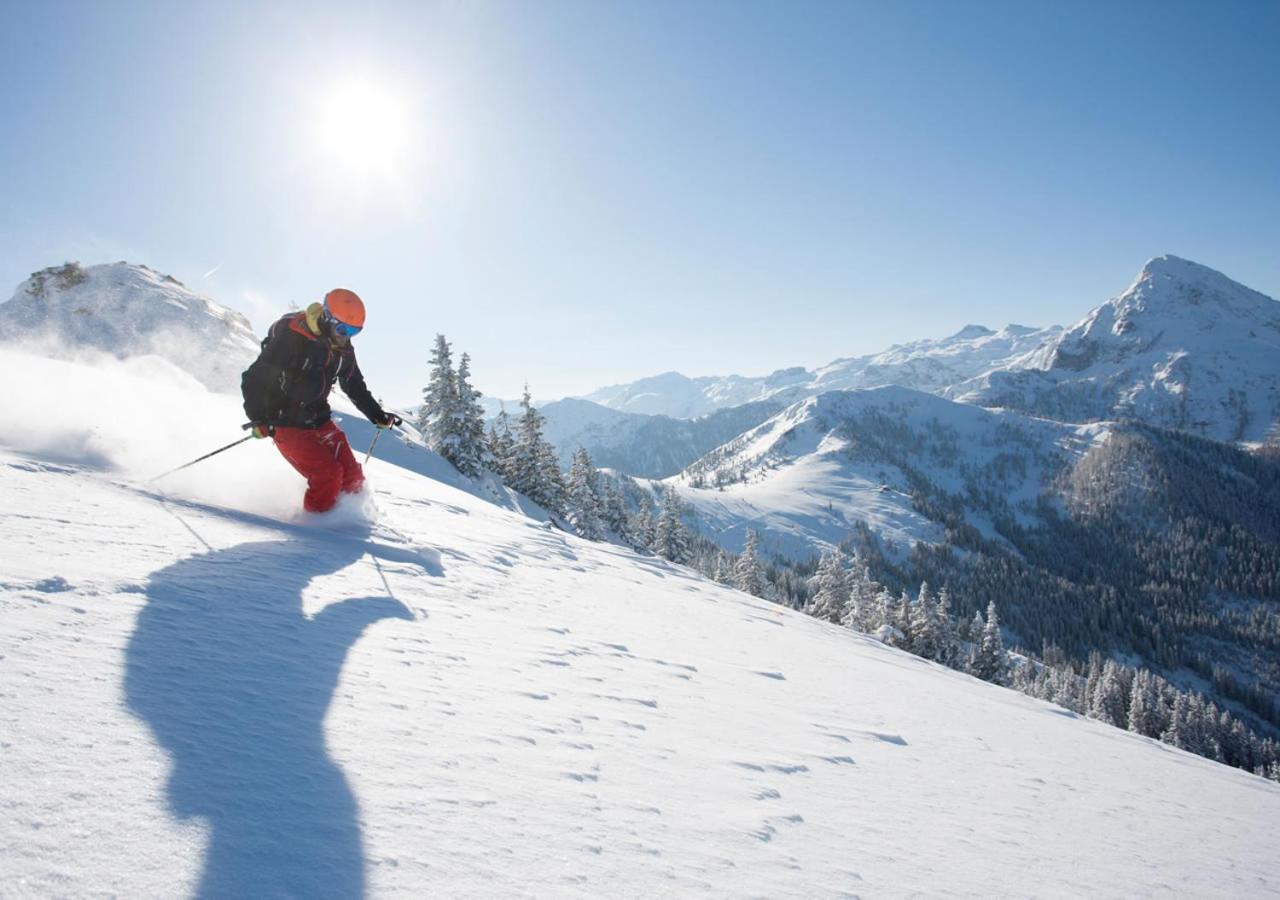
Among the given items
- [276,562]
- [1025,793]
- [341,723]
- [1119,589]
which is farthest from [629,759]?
[1119,589]

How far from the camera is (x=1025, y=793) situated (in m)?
4.44

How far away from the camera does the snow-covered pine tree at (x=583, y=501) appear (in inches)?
1599

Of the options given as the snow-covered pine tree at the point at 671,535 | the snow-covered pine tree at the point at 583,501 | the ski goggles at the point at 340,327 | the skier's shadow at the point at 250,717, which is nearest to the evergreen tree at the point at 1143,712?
the snow-covered pine tree at the point at 671,535

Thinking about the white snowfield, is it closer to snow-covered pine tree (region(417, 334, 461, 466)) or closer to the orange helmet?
the orange helmet

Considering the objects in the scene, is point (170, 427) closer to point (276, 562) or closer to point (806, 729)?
point (276, 562)

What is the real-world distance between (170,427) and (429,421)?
2980cm

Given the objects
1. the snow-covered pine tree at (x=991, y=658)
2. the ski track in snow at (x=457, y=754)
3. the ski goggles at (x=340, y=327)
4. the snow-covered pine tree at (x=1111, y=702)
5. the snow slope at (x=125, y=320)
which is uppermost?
the snow slope at (x=125, y=320)

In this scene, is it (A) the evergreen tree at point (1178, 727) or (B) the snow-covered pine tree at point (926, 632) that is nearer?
(B) the snow-covered pine tree at point (926, 632)

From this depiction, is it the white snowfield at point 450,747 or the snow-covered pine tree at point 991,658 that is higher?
the white snowfield at point 450,747

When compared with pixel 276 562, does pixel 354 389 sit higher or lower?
Answer: higher

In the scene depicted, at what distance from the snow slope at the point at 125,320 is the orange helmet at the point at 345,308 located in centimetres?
2911

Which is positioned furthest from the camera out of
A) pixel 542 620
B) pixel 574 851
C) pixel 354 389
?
pixel 354 389

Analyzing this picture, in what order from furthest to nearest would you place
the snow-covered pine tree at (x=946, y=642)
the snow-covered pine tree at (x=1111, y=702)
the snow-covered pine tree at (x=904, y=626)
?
the snow-covered pine tree at (x=1111, y=702) → the snow-covered pine tree at (x=904, y=626) → the snow-covered pine tree at (x=946, y=642)

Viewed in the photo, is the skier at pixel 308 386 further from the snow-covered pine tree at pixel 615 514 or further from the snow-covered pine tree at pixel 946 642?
the snow-covered pine tree at pixel 946 642
